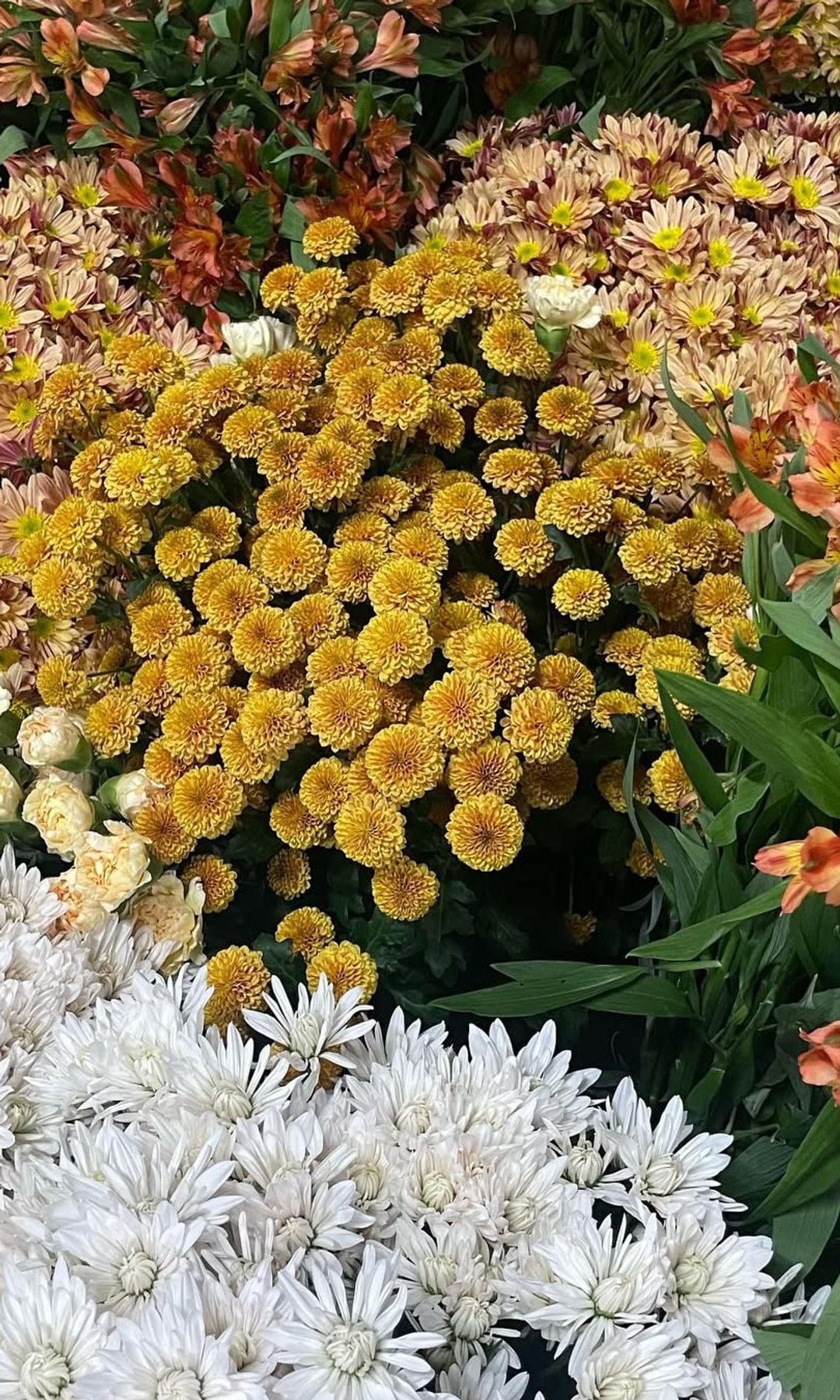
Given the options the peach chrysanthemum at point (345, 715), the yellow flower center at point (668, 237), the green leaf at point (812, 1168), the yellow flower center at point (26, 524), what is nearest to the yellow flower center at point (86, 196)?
the yellow flower center at point (26, 524)

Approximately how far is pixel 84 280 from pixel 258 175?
16cm

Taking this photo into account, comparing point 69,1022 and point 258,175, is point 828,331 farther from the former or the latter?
point 69,1022

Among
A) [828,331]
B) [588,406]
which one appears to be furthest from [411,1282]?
[828,331]

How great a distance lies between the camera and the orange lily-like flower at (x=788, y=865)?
17.9 inches

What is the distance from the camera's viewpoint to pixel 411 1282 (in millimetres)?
506

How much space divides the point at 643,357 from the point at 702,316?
0.05 m

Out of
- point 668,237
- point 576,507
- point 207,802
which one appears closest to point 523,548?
point 576,507

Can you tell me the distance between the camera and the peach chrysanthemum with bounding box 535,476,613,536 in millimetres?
748

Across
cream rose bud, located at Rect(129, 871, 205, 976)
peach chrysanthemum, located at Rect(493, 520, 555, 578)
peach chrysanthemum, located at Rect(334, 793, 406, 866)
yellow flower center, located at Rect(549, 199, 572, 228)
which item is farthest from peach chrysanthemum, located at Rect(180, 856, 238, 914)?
yellow flower center, located at Rect(549, 199, 572, 228)

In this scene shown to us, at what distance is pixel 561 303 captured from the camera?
847mm

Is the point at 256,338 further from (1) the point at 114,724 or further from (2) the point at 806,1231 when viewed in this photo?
(2) the point at 806,1231

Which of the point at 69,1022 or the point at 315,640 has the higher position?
the point at 315,640

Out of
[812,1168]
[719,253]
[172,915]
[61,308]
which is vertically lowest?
[172,915]

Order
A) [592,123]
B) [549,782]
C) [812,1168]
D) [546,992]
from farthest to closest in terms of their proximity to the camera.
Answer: [592,123]
[549,782]
[546,992]
[812,1168]
